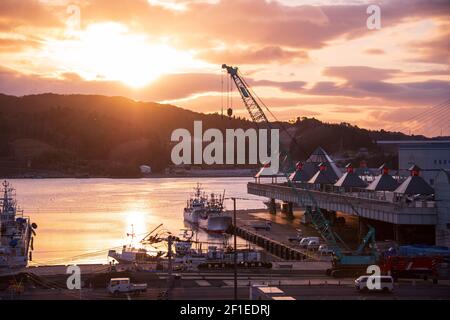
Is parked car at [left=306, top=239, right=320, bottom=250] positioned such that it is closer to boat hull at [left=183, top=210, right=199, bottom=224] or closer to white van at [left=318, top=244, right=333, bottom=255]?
white van at [left=318, top=244, right=333, bottom=255]

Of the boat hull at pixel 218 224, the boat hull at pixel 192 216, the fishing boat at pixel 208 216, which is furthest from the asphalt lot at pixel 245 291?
the boat hull at pixel 192 216

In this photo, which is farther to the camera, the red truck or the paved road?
the red truck

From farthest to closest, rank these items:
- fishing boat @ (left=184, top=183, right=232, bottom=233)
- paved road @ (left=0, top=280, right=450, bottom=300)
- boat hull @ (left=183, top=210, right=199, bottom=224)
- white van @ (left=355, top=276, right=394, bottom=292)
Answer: boat hull @ (left=183, top=210, right=199, bottom=224) < fishing boat @ (left=184, top=183, right=232, bottom=233) < white van @ (left=355, top=276, right=394, bottom=292) < paved road @ (left=0, top=280, right=450, bottom=300)

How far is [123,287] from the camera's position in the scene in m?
10.7

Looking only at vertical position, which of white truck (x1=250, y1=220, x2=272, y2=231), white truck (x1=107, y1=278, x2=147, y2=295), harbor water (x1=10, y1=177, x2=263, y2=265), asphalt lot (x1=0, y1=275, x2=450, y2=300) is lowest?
harbor water (x1=10, y1=177, x2=263, y2=265)

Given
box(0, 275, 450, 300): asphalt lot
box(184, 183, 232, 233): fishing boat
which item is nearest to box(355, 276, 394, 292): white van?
box(0, 275, 450, 300): asphalt lot

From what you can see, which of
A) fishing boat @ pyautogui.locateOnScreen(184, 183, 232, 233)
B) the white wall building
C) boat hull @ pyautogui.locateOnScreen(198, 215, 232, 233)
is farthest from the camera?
fishing boat @ pyautogui.locateOnScreen(184, 183, 232, 233)

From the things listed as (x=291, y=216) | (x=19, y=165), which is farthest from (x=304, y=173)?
(x=19, y=165)

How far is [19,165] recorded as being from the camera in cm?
8594

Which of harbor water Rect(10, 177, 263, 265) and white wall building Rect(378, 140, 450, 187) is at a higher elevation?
white wall building Rect(378, 140, 450, 187)

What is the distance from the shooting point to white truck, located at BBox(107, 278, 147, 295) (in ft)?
34.9

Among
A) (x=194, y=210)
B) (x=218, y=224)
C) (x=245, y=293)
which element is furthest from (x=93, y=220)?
A: (x=245, y=293)
